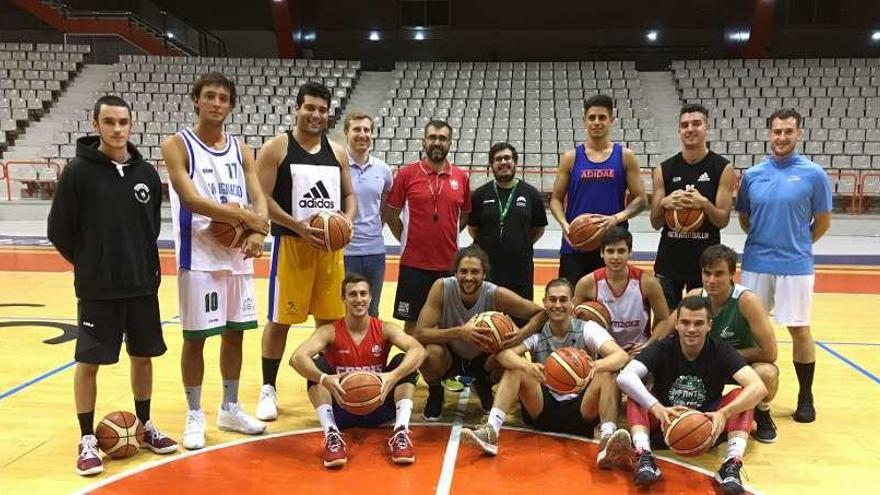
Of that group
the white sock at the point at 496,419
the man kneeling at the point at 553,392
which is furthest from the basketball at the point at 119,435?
the white sock at the point at 496,419

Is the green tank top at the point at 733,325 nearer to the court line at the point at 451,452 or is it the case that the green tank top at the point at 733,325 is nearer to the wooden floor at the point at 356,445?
the wooden floor at the point at 356,445

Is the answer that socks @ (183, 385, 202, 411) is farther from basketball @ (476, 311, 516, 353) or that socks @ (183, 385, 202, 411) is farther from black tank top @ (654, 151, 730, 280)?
black tank top @ (654, 151, 730, 280)

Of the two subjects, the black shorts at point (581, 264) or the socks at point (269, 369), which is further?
the black shorts at point (581, 264)

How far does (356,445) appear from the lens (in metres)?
3.51

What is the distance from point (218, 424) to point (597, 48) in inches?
742

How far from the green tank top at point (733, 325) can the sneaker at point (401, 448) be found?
5.58 ft

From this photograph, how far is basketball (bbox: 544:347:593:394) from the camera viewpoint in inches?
135

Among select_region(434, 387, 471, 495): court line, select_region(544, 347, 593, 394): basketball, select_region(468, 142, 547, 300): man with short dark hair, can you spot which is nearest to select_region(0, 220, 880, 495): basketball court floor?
select_region(434, 387, 471, 495): court line

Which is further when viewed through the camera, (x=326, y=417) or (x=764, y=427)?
(x=764, y=427)

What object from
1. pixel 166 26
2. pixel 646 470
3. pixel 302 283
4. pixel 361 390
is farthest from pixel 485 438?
pixel 166 26

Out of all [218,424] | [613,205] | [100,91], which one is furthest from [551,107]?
[218,424]

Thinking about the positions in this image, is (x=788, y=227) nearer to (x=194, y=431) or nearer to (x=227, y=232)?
(x=227, y=232)

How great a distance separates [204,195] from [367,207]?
1.28 metres

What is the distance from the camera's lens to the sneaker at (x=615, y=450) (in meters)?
3.10
